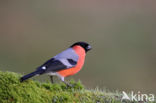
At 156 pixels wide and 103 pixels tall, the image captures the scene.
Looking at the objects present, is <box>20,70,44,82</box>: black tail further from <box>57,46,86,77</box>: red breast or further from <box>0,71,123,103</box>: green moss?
<box>57,46,86,77</box>: red breast

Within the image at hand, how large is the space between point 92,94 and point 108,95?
0.30m

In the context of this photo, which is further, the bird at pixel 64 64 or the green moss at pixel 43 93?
the bird at pixel 64 64

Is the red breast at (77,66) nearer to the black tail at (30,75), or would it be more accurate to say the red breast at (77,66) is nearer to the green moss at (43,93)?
the green moss at (43,93)

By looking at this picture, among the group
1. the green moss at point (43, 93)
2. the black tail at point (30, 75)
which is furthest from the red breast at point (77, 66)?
the black tail at point (30, 75)

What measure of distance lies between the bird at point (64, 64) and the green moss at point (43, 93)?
0.12 metres

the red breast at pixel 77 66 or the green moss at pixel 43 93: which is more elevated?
the red breast at pixel 77 66

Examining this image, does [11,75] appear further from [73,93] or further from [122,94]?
[122,94]

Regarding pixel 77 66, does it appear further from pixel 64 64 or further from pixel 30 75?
pixel 30 75

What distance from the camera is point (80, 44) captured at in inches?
199

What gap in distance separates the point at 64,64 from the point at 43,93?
57 centimetres

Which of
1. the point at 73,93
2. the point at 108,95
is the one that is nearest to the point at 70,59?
the point at 73,93

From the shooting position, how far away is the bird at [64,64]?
14.4 feet

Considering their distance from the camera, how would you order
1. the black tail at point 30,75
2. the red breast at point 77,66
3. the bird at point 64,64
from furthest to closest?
the red breast at point 77,66, the bird at point 64,64, the black tail at point 30,75

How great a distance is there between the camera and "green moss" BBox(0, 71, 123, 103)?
403 cm
